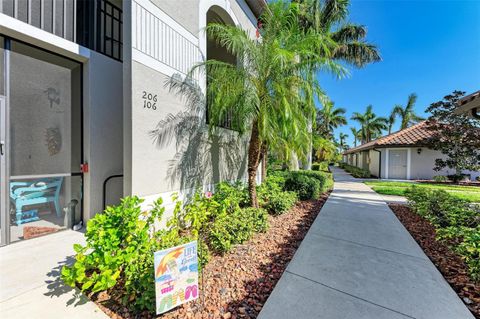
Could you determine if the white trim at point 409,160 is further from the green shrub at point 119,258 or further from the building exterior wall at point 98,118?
the building exterior wall at point 98,118

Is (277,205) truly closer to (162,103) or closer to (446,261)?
(446,261)

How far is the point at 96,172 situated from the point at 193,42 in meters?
3.91

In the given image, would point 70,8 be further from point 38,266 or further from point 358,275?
point 358,275

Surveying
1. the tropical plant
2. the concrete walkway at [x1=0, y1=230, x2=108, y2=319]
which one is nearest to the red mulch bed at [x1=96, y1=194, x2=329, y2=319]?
the concrete walkway at [x1=0, y1=230, x2=108, y2=319]

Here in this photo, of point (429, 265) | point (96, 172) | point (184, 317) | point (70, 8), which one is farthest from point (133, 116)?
point (429, 265)

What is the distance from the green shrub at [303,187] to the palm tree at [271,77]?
138 inches

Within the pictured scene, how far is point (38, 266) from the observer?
10.0ft

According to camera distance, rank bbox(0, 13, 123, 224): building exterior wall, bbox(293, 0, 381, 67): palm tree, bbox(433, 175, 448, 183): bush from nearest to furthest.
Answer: bbox(0, 13, 123, 224): building exterior wall
bbox(293, 0, 381, 67): palm tree
bbox(433, 175, 448, 183): bush

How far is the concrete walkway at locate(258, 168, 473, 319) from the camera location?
244 cm

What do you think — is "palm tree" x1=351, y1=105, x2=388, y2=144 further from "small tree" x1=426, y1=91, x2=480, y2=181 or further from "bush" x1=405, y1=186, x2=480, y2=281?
"bush" x1=405, y1=186, x2=480, y2=281

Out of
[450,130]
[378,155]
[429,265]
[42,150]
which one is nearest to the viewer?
[429,265]

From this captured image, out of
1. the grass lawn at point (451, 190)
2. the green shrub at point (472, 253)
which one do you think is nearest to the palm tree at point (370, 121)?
the grass lawn at point (451, 190)

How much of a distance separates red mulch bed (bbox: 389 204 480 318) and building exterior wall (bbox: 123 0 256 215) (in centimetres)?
496

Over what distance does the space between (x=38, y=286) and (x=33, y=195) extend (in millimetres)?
2186
